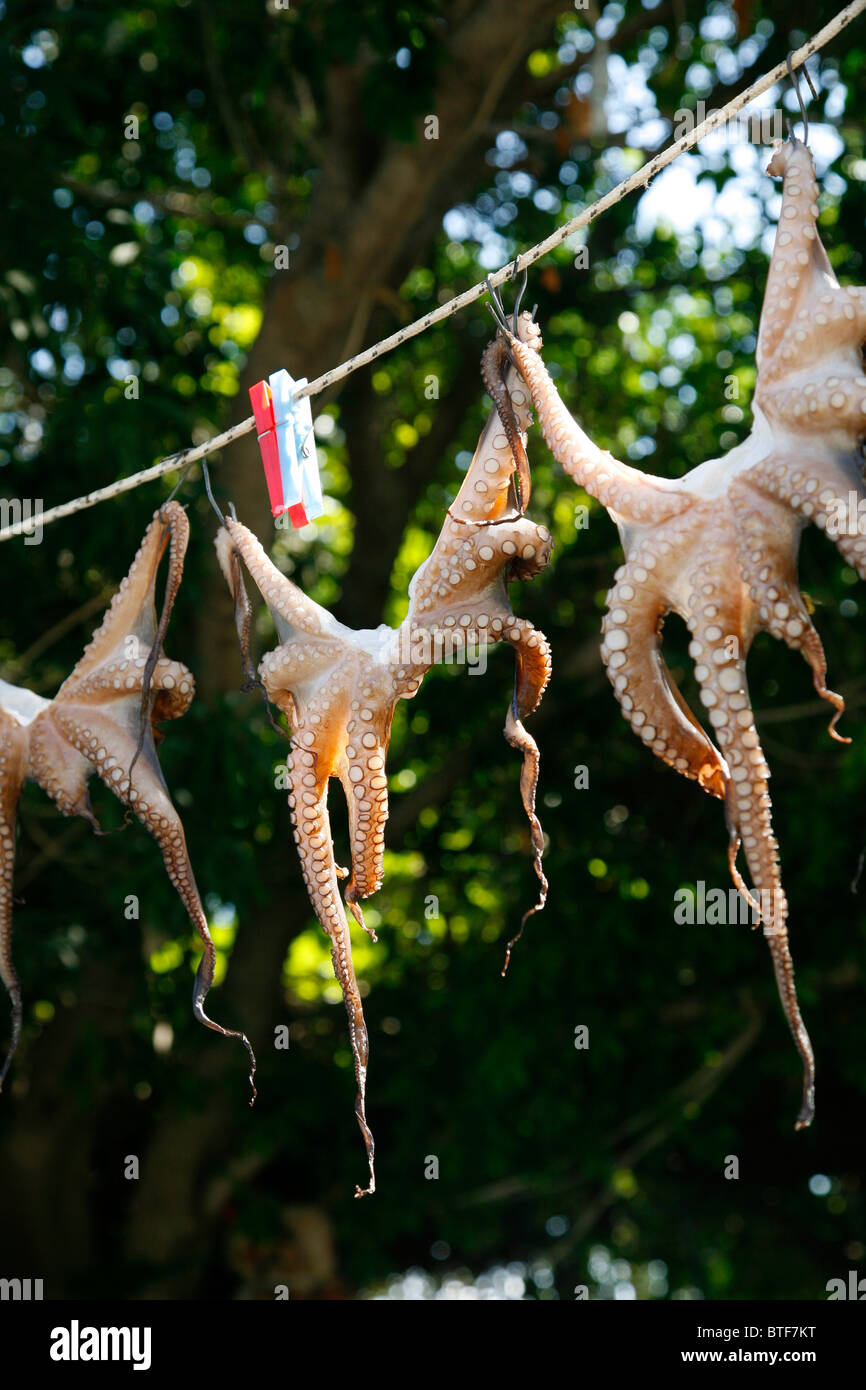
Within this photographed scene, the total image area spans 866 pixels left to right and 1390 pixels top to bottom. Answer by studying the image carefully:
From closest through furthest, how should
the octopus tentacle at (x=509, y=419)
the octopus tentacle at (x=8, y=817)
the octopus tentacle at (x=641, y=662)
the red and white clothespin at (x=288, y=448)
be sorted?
1. the octopus tentacle at (x=641, y=662)
2. the octopus tentacle at (x=509, y=419)
3. the red and white clothespin at (x=288, y=448)
4. the octopus tentacle at (x=8, y=817)

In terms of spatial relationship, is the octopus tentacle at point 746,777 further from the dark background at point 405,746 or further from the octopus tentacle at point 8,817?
the dark background at point 405,746

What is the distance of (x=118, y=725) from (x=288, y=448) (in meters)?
0.67

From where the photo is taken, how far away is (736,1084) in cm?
715

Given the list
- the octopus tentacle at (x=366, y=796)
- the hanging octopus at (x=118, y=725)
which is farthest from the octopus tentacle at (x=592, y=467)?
the hanging octopus at (x=118, y=725)

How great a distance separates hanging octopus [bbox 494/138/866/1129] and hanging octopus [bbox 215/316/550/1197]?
0.20 m

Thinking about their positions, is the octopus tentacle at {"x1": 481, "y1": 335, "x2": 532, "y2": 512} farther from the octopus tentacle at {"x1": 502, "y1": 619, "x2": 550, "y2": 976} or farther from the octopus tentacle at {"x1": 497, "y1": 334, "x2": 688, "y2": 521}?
the octopus tentacle at {"x1": 502, "y1": 619, "x2": 550, "y2": 976}

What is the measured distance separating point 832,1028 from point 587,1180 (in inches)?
63.9

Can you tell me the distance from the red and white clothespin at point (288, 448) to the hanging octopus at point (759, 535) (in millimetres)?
531

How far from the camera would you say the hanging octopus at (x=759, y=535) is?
178cm

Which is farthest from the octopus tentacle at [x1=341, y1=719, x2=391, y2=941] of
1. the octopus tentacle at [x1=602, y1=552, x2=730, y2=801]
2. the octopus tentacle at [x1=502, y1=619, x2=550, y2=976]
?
the octopus tentacle at [x1=602, y1=552, x2=730, y2=801]

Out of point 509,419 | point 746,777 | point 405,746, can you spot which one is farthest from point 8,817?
point 405,746

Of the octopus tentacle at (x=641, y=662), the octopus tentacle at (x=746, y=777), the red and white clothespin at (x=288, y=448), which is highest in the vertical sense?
the red and white clothespin at (x=288, y=448)

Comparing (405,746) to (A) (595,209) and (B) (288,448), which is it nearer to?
(B) (288,448)

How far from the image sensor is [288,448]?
2.33 metres
